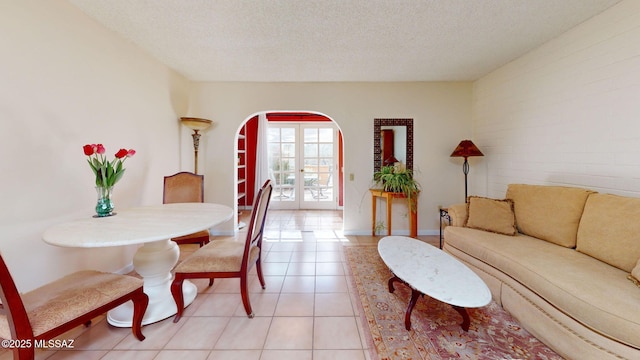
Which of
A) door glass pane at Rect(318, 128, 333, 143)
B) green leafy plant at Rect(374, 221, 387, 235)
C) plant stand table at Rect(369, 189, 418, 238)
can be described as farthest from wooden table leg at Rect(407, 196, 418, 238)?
door glass pane at Rect(318, 128, 333, 143)

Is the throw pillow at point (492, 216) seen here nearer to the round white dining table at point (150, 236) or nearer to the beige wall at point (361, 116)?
the beige wall at point (361, 116)

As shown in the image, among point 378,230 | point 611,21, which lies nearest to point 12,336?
point 378,230

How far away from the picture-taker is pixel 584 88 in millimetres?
2256

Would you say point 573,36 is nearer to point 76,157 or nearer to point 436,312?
point 436,312

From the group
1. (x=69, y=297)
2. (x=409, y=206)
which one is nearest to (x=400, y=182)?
(x=409, y=206)

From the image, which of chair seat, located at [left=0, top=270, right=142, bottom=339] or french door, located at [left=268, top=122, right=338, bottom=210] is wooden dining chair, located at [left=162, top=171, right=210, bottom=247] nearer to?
chair seat, located at [left=0, top=270, right=142, bottom=339]

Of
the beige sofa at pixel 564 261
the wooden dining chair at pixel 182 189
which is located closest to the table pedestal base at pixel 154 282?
the wooden dining chair at pixel 182 189

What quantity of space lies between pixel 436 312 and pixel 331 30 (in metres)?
2.62

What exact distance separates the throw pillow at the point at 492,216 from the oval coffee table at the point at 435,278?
0.72m

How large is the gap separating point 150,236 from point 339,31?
231cm

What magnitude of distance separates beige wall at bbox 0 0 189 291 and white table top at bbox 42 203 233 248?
1.18 feet

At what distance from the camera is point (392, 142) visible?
3.99 metres

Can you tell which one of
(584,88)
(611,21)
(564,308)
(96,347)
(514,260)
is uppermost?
(611,21)

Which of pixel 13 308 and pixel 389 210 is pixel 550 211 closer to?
pixel 389 210
